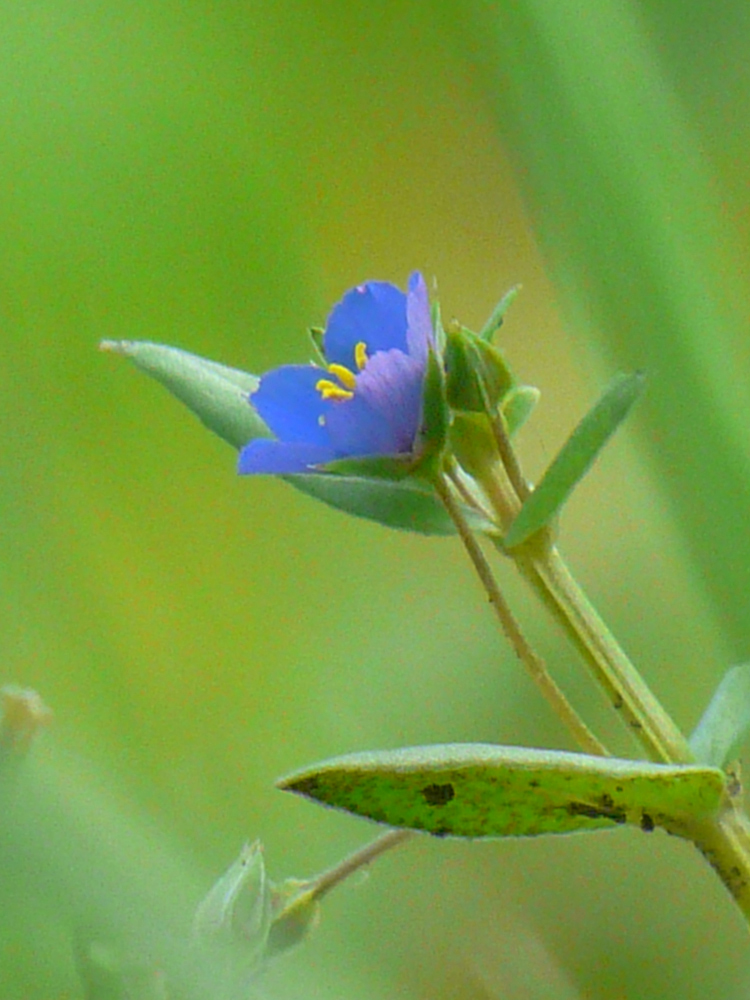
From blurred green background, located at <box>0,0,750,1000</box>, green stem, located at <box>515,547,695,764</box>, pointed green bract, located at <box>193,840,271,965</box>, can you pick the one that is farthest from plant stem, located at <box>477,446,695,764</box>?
blurred green background, located at <box>0,0,750,1000</box>

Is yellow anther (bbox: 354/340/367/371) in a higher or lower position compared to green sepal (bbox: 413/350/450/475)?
higher

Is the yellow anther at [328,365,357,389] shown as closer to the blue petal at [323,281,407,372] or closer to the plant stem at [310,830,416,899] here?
the blue petal at [323,281,407,372]

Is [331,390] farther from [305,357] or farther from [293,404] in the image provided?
[305,357]

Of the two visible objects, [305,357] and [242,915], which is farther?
[305,357]

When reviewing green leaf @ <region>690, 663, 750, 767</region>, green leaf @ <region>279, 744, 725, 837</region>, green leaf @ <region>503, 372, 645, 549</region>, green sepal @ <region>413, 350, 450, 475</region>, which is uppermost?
green sepal @ <region>413, 350, 450, 475</region>

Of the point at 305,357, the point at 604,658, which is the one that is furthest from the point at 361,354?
the point at 305,357

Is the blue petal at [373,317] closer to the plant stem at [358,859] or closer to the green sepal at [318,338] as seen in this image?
the green sepal at [318,338]
